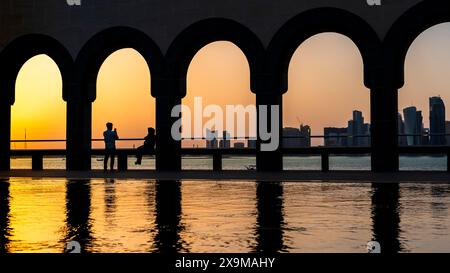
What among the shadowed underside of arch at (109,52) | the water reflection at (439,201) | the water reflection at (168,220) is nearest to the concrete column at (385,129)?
the water reflection at (439,201)

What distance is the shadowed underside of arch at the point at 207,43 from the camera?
2541cm

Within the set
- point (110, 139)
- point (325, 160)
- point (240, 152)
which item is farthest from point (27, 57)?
point (325, 160)

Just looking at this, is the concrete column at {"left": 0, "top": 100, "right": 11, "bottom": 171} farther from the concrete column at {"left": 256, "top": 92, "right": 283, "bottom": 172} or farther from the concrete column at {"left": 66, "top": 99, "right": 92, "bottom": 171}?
the concrete column at {"left": 256, "top": 92, "right": 283, "bottom": 172}

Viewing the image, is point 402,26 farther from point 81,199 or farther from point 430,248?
point 430,248

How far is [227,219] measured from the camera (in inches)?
420

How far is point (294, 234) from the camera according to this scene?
29.4 ft

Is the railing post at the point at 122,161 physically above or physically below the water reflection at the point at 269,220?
above

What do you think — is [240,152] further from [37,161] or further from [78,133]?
[37,161]

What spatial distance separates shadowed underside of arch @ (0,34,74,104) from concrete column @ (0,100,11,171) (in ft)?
1.12

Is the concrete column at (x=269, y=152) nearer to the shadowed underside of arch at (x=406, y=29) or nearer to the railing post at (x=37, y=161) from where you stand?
the shadowed underside of arch at (x=406, y=29)

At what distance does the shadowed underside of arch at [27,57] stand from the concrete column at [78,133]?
0.59 meters

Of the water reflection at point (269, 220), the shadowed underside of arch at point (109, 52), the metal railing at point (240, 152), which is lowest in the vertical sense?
the water reflection at point (269, 220)

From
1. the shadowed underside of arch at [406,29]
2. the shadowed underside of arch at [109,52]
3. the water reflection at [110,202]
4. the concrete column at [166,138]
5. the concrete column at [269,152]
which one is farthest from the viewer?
the shadowed underside of arch at [109,52]

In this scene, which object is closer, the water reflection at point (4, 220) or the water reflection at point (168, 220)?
the water reflection at point (168, 220)
